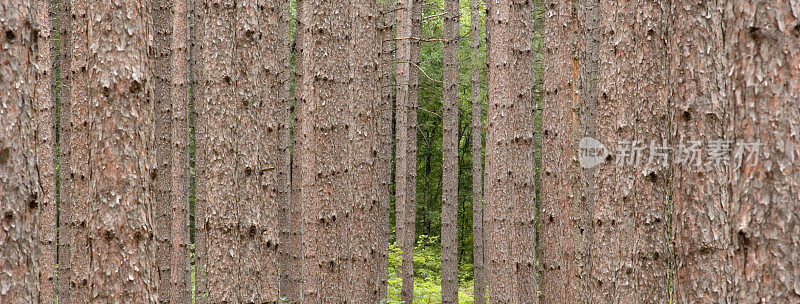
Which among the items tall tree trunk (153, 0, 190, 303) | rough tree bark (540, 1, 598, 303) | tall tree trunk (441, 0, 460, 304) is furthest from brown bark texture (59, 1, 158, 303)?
tall tree trunk (441, 0, 460, 304)

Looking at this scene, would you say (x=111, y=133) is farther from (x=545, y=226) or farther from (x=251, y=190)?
(x=545, y=226)

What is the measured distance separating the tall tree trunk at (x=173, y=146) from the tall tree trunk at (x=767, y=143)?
24.1 ft

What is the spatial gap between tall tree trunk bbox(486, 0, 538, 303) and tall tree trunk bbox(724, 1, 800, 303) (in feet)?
13.4

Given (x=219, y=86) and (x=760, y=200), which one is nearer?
(x=760, y=200)

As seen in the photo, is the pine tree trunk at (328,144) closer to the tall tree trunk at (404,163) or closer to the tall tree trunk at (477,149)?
the tall tree trunk at (404,163)

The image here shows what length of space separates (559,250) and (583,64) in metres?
1.86

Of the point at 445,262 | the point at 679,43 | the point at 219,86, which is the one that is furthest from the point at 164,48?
the point at 679,43

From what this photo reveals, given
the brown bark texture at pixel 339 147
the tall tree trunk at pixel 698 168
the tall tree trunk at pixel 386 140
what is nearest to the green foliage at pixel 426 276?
the tall tree trunk at pixel 386 140

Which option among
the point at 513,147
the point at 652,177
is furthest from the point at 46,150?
the point at 652,177

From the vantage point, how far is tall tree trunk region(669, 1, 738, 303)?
4.22 metres

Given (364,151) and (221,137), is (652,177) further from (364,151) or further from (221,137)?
(221,137)

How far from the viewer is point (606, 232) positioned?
5.12 metres

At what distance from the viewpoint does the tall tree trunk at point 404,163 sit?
45.1 feet

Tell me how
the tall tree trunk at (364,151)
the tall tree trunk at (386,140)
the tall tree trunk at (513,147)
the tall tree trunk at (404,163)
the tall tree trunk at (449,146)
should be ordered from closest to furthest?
the tall tree trunk at (364,151)
the tall tree trunk at (513,147)
the tall tree trunk at (386,140)
the tall tree trunk at (449,146)
the tall tree trunk at (404,163)
